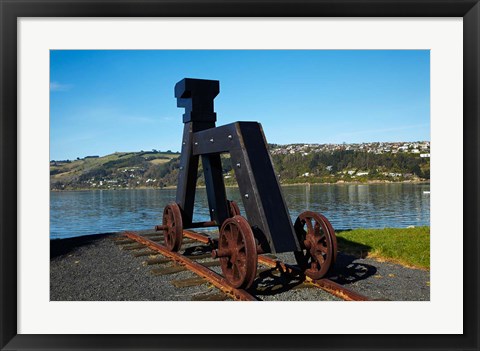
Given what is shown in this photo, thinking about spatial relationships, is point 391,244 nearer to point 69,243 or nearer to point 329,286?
point 329,286

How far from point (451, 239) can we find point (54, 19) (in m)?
4.08

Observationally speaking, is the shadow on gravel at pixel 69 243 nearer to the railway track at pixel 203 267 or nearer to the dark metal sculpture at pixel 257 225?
the railway track at pixel 203 267

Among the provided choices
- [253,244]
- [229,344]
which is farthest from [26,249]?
[253,244]

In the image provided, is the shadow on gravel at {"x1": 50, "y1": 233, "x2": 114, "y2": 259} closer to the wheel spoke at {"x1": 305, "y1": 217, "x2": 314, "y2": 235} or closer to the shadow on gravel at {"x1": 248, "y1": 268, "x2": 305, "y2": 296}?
the shadow on gravel at {"x1": 248, "y1": 268, "x2": 305, "y2": 296}

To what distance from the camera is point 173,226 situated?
7.72 metres

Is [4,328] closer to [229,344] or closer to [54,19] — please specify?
[229,344]

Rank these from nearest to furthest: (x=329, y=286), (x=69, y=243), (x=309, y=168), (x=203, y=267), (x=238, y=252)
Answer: (x=238, y=252), (x=329, y=286), (x=203, y=267), (x=69, y=243), (x=309, y=168)

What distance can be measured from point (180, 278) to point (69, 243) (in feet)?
15.0

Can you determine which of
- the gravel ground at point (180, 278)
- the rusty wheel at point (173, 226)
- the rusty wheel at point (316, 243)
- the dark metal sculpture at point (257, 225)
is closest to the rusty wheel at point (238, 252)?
the dark metal sculpture at point (257, 225)

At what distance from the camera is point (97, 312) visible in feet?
12.4

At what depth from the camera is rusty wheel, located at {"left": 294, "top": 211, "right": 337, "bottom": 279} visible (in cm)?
506

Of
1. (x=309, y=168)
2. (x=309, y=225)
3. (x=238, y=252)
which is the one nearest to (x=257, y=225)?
(x=238, y=252)

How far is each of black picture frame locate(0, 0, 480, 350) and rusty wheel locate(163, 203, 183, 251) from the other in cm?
402

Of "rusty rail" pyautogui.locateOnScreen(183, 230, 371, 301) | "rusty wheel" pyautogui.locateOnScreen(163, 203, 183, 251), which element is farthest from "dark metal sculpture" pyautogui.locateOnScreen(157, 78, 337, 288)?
"rusty wheel" pyautogui.locateOnScreen(163, 203, 183, 251)
